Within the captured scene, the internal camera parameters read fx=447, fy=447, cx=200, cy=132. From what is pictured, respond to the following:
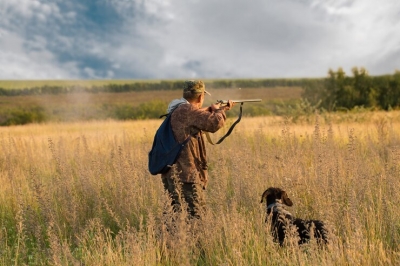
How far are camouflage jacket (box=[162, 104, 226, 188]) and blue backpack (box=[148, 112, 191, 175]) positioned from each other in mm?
54

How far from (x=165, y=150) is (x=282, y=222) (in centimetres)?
143

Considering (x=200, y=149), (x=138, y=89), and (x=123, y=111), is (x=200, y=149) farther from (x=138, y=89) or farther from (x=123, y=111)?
(x=138, y=89)

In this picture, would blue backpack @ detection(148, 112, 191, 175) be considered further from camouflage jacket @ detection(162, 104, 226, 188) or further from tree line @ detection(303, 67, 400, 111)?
tree line @ detection(303, 67, 400, 111)

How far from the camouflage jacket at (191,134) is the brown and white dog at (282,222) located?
0.84m

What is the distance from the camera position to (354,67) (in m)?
32.5

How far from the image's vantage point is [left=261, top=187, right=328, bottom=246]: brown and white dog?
14.3ft

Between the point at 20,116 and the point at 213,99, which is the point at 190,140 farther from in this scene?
the point at 20,116

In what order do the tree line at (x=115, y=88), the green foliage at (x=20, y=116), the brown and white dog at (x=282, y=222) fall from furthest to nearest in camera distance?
1. the tree line at (x=115, y=88)
2. the green foliage at (x=20, y=116)
3. the brown and white dog at (x=282, y=222)

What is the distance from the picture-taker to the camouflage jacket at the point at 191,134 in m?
4.58

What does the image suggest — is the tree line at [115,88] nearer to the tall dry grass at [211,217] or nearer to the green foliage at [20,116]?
the green foliage at [20,116]

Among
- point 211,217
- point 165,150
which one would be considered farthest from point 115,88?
point 211,217

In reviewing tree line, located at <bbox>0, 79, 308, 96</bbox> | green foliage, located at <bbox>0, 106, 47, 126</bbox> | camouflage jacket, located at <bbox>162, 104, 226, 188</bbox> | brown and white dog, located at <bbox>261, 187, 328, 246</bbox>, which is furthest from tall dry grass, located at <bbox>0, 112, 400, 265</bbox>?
tree line, located at <bbox>0, 79, 308, 96</bbox>

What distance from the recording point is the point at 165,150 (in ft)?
15.6

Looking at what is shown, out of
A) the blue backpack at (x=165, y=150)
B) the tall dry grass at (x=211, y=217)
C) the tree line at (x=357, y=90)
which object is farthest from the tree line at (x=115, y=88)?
the blue backpack at (x=165, y=150)
